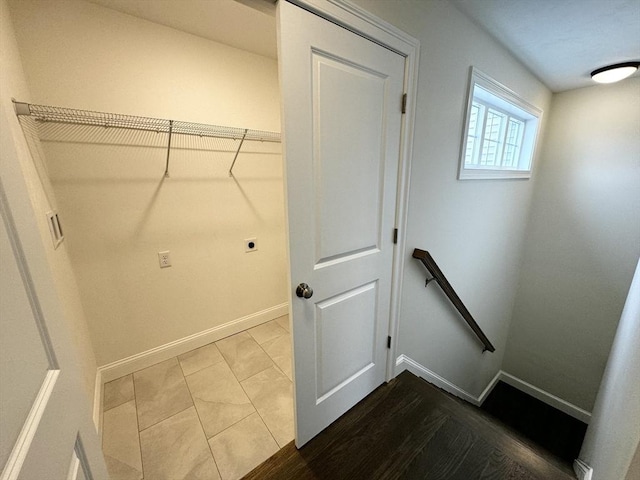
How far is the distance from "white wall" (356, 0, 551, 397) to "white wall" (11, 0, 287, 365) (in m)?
1.34

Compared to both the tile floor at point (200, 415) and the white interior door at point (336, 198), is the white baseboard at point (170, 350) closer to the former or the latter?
the tile floor at point (200, 415)

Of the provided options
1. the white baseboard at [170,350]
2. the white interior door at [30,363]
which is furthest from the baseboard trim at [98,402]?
the white interior door at [30,363]

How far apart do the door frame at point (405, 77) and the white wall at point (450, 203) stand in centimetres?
6

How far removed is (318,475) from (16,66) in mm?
2461

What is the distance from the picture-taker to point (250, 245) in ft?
7.63

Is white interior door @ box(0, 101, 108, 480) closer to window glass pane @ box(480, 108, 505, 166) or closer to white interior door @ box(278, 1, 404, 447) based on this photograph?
white interior door @ box(278, 1, 404, 447)

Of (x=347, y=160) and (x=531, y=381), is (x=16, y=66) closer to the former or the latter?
(x=347, y=160)

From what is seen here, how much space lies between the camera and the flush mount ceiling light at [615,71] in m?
2.00

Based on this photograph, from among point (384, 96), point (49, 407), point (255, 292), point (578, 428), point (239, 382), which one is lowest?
point (578, 428)

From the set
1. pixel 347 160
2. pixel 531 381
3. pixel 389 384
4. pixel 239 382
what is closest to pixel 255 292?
pixel 239 382

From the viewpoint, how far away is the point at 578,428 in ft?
9.51

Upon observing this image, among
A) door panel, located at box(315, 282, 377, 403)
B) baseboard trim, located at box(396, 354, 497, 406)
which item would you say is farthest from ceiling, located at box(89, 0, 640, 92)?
baseboard trim, located at box(396, 354, 497, 406)

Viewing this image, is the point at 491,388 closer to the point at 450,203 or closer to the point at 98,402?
the point at 450,203

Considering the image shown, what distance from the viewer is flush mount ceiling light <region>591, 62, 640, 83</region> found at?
2.00 metres
